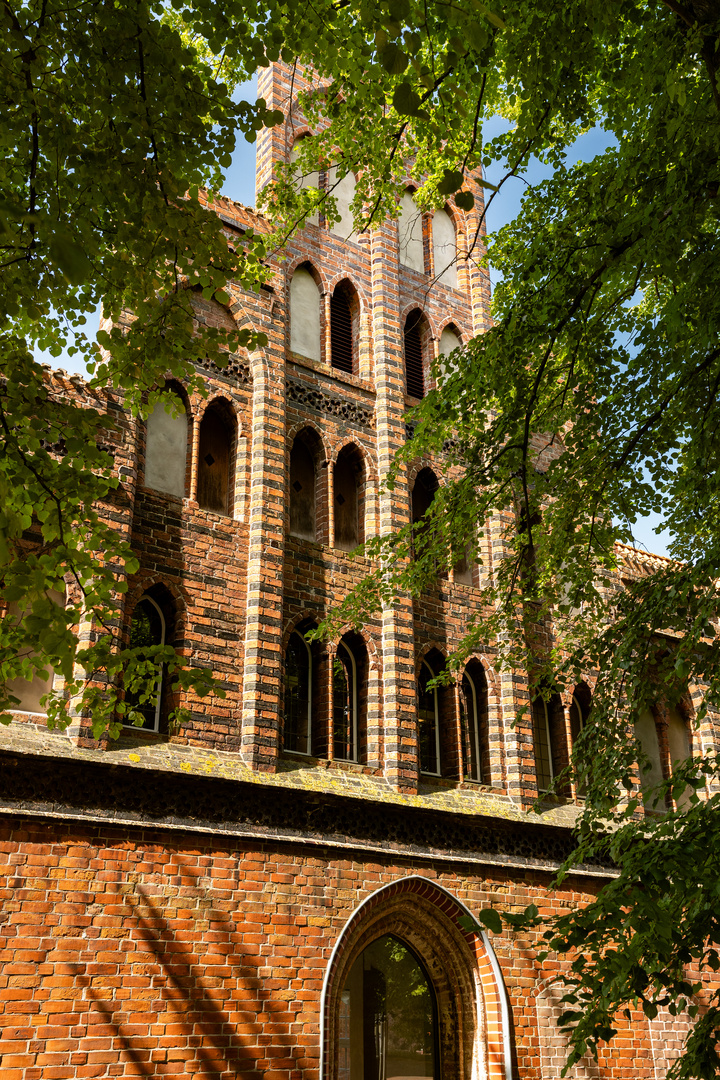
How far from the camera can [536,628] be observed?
44.7 ft

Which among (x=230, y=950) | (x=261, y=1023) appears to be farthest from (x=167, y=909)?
(x=261, y=1023)

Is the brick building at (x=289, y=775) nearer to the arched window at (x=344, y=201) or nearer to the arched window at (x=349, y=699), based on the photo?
the arched window at (x=349, y=699)

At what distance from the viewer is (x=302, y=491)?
11859 millimetres

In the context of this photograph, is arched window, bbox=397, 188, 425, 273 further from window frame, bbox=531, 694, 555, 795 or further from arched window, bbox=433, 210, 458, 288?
window frame, bbox=531, 694, 555, 795

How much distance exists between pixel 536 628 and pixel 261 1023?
7095mm

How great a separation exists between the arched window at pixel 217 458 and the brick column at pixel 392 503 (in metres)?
2.05

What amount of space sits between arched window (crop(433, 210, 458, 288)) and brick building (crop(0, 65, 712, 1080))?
2.12 ft

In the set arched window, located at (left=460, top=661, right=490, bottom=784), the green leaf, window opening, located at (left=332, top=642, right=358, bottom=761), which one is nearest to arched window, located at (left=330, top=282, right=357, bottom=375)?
window opening, located at (left=332, top=642, right=358, bottom=761)

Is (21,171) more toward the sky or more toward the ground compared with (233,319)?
more toward the ground

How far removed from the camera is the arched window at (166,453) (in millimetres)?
10312

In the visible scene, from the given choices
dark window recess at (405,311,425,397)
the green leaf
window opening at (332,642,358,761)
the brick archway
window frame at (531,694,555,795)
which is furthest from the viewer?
dark window recess at (405,311,425,397)

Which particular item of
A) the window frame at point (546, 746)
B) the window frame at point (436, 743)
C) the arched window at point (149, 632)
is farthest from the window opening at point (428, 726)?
the arched window at point (149, 632)

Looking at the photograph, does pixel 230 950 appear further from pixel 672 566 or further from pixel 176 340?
pixel 176 340

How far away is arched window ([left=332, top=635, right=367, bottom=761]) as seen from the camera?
1084 centimetres
